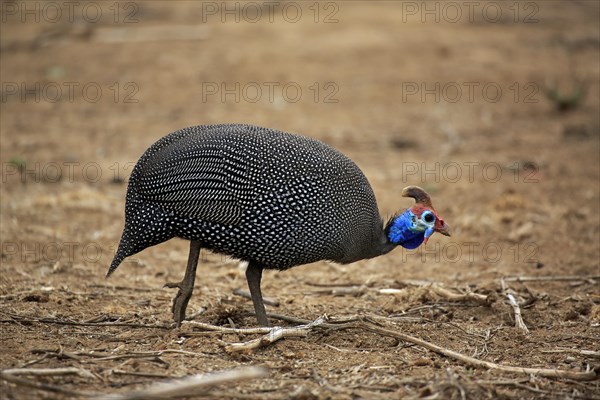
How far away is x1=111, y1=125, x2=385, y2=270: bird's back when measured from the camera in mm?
4562

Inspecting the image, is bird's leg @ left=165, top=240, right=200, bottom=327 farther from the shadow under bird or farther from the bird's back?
the bird's back

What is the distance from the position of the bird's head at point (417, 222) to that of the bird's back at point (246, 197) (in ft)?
1.35

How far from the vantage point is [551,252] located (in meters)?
6.84

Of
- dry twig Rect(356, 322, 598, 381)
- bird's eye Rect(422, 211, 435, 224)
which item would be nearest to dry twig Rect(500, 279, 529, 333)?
dry twig Rect(356, 322, 598, 381)

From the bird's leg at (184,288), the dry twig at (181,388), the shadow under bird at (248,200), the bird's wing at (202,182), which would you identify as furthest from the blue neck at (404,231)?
the dry twig at (181,388)

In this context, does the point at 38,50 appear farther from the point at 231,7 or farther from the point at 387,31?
the point at 387,31

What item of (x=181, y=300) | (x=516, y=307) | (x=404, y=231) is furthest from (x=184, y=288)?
(x=516, y=307)

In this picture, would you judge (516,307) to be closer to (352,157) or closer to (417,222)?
(417,222)

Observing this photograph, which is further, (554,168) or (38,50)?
(38,50)

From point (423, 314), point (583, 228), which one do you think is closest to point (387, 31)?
point (583, 228)

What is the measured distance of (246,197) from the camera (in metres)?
4.55

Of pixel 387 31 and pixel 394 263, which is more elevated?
pixel 387 31

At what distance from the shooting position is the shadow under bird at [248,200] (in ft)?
15.0

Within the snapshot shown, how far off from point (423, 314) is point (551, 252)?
203cm
